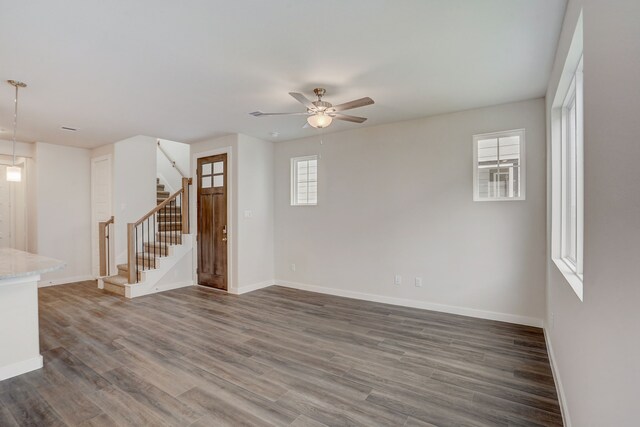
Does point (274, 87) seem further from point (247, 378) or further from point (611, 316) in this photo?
point (611, 316)

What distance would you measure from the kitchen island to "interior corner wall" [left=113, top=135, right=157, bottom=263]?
10.9 ft

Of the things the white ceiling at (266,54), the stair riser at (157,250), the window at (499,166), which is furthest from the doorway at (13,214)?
the window at (499,166)

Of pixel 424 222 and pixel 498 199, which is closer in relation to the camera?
pixel 498 199

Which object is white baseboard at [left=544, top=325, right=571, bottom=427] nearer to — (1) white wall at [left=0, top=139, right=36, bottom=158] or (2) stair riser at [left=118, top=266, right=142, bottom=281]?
(2) stair riser at [left=118, top=266, right=142, bottom=281]

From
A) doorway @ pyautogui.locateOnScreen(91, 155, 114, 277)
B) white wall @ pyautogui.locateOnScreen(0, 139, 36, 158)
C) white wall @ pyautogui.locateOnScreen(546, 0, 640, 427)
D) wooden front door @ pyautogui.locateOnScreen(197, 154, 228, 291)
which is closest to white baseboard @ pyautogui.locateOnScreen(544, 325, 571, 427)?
white wall @ pyautogui.locateOnScreen(546, 0, 640, 427)

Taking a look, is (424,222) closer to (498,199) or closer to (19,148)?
(498,199)

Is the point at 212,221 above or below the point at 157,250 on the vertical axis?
above

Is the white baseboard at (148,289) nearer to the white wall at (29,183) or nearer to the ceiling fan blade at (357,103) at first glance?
the white wall at (29,183)

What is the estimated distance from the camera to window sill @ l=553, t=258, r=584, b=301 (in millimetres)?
1834

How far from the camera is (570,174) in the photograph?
106 inches

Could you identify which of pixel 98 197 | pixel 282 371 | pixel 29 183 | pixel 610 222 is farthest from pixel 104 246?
pixel 610 222

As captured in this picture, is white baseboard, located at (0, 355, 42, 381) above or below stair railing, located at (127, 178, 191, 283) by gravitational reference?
below

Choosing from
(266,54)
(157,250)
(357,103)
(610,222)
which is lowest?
(157,250)

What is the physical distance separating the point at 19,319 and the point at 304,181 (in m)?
4.16
